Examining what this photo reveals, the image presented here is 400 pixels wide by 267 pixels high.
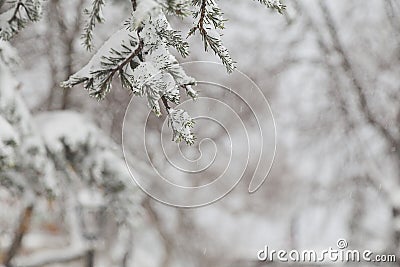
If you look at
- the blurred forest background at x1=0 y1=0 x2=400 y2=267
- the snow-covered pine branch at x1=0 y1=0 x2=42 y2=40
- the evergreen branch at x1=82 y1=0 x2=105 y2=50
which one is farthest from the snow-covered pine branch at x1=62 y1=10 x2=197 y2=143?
the blurred forest background at x1=0 y1=0 x2=400 y2=267

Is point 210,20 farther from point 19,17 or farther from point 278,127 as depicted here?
point 278,127

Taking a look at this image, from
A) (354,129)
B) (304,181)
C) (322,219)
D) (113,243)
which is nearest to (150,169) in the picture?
(354,129)

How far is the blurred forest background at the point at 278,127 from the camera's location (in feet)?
10.7

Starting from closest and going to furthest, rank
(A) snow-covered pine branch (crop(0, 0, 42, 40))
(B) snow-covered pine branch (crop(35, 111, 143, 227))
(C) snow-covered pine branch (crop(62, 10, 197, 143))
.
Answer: (C) snow-covered pine branch (crop(62, 10, 197, 143)) < (A) snow-covered pine branch (crop(0, 0, 42, 40)) < (B) snow-covered pine branch (crop(35, 111, 143, 227))

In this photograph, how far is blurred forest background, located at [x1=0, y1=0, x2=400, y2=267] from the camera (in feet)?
10.7

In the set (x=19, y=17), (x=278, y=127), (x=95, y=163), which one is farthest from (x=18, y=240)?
(x=278, y=127)

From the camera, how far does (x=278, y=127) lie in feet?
21.2

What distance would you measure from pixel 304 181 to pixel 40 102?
14.5 ft

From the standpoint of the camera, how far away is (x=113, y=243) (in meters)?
8.71

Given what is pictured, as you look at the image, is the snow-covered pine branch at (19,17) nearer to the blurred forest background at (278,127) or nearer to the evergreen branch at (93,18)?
the evergreen branch at (93,18)

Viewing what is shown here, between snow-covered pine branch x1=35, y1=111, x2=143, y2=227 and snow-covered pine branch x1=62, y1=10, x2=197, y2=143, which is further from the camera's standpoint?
snow-covered pine branch x1=35, y1=111, x2=143, y2=227

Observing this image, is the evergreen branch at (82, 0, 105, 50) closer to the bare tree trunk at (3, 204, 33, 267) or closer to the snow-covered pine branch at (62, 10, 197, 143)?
the snow-covered pine branch at (62, 10, 197, 143)

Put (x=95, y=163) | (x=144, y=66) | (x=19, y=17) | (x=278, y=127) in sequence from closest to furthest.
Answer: (x=144, y=66) → (x=19, y=17) → (x=95, y=163) → (x=278, y=127)

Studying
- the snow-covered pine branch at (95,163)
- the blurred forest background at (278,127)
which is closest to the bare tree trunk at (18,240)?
the blurred forest background at (278,127)
